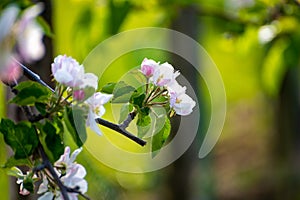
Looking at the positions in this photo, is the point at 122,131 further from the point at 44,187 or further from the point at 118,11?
the point at 118,11

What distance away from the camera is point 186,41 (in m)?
1.36

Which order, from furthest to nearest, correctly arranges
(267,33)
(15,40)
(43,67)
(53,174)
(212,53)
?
(212,53) → (267,33) → (43,67) → (15,40) → (53,174)

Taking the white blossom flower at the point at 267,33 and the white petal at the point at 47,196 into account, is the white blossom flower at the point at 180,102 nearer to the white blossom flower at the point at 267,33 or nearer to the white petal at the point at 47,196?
the white petal at the point at 47,196

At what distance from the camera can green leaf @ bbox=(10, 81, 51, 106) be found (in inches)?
16.6

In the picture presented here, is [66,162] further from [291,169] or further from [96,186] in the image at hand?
[291,169]

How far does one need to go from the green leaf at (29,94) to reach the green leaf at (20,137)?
0.07 feet

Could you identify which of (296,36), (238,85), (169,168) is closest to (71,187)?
(296,36)

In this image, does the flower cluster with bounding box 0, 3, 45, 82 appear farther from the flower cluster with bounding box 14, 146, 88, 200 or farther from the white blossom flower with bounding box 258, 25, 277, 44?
the white blossom flower with bounding box 258, 25, 277, 44

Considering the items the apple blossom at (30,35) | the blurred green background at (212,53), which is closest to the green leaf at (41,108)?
the apple blossom at (30,35)

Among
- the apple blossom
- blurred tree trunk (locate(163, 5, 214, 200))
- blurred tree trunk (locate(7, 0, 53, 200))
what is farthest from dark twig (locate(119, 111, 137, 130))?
blurred tree trunk (locate(163, 5, 214, 200))

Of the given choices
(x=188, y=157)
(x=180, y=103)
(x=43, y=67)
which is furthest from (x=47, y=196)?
(x=188, y=157)

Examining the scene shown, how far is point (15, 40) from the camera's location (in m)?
0.50

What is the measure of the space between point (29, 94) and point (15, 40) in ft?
0.31

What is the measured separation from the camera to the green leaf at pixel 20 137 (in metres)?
0.43
